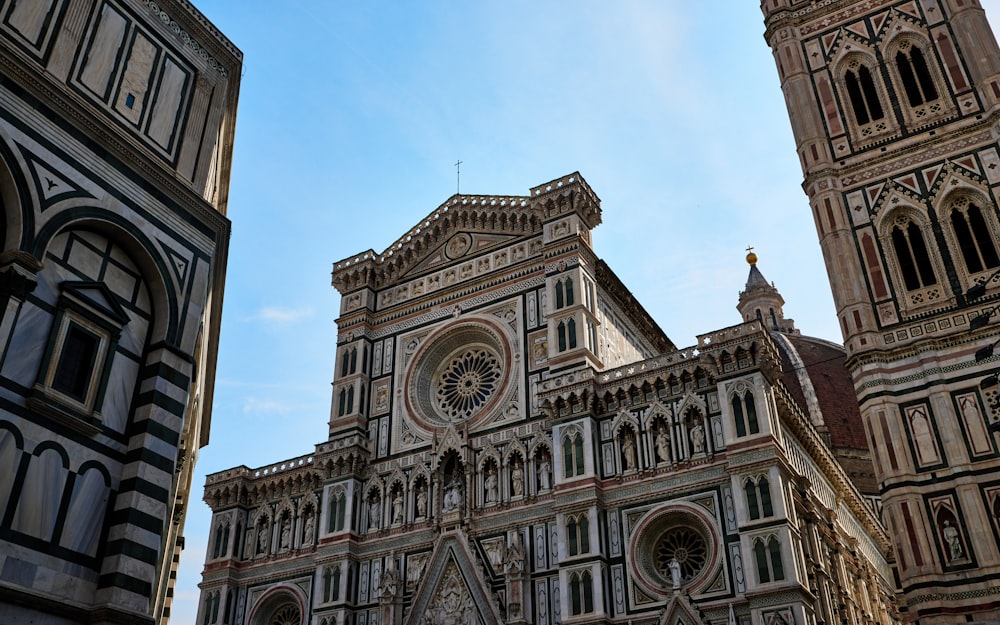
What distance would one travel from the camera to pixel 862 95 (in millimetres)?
27031

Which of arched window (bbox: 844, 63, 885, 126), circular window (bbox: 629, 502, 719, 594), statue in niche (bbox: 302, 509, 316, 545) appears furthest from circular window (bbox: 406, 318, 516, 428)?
arched window (bbox: 844, 63, 885, 126)

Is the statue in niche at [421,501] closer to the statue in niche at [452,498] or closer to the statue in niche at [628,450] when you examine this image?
the statue in niche at [452,498]

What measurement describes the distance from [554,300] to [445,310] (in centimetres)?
472

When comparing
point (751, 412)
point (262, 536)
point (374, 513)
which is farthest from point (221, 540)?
point (751, 412)

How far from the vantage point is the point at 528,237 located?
29906 mm

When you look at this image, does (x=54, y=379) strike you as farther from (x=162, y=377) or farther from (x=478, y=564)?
(x=478, y=564)

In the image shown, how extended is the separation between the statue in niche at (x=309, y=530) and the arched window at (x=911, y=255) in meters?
19.8

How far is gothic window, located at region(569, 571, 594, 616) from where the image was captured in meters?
21.9

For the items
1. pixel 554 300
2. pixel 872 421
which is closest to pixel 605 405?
pixel 554 300

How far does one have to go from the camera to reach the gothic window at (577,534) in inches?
898

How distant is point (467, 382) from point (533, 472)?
497cm

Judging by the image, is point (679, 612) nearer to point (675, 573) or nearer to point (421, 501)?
point (675, 573)

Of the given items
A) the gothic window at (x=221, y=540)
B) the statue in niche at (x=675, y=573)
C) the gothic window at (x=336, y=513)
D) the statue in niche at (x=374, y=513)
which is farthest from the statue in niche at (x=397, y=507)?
the statue in niche at (x=675, y=573)

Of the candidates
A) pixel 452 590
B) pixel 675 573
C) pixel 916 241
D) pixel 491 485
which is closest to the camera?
pixel 675 573
